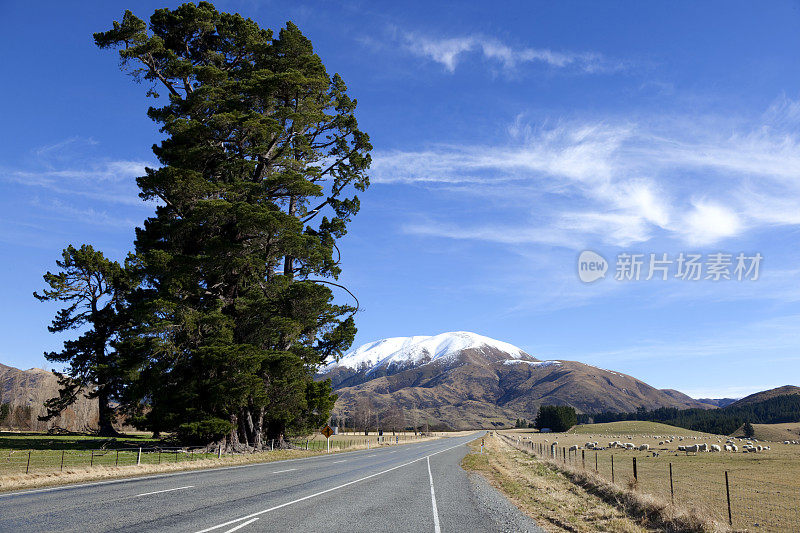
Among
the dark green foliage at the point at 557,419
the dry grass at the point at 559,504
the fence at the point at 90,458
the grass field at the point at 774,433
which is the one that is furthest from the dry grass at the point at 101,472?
the dark green foliage at the point at 557,419

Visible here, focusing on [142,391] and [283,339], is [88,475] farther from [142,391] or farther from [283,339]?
[283,339]

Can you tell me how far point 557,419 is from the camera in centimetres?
17350

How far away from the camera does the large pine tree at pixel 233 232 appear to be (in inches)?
1271

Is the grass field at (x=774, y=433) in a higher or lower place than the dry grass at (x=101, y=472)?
lower

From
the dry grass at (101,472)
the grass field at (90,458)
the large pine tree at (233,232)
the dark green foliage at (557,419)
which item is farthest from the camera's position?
the dark green foliage at (557,419)

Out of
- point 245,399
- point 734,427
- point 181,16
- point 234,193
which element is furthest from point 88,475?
point 734,427

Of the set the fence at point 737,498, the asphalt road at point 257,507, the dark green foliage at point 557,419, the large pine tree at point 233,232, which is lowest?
the dark green foliage at point 557,419

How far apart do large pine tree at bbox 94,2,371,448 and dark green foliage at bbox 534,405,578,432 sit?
149873mm

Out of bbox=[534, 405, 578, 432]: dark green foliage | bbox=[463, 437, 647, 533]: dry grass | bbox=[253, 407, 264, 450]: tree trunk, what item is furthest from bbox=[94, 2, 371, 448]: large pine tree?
bbox=[534, 405, 578, 432]: dark green foliage

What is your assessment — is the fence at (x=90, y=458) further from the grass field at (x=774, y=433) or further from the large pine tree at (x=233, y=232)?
the grass field at (x=774, y=433)

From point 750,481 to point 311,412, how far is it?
31.4 m

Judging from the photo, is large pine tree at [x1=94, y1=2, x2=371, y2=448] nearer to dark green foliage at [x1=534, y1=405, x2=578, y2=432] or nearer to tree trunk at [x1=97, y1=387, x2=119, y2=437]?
tree trunk at [x1=97, y1=387, x2=119, y2=437]

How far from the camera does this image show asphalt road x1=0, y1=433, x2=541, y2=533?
10.8m

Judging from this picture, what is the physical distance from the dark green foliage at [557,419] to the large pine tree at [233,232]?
492 ft
